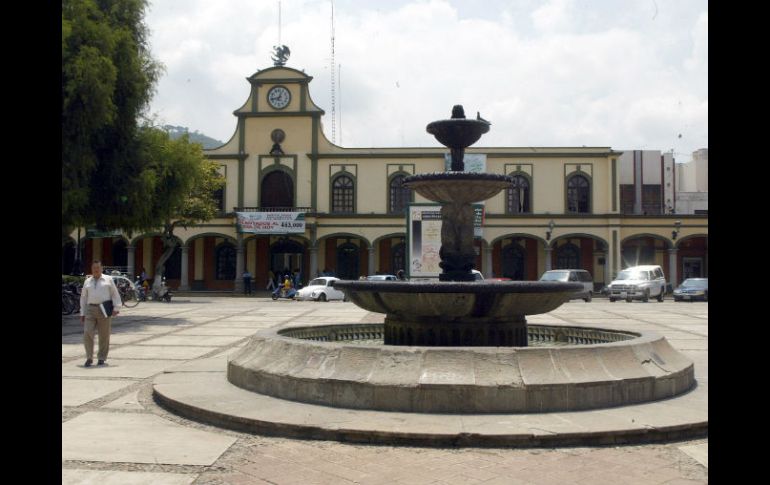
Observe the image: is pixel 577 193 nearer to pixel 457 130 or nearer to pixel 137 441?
pixel 457 130

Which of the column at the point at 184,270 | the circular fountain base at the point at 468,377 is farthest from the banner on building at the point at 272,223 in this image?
the circular fountain base at the point at 468,377

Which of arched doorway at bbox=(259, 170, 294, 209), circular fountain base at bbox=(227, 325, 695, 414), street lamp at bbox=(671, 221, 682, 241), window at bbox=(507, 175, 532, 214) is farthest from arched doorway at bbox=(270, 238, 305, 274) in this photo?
circular fountain base at bbox=(227, 325, 695, 414)

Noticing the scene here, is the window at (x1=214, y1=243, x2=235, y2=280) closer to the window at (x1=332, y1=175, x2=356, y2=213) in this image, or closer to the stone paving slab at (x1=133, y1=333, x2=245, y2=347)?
the window at (x1=332, y1=175, x2=356, y2=213)

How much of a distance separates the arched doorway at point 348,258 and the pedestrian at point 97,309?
27.8 meters

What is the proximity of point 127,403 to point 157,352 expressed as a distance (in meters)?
4.09

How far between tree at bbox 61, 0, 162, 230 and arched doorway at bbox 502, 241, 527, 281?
22.8 metres

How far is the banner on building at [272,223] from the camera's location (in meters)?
33.5

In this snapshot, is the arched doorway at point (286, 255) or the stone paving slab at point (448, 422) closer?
the stone paving slab at point (448, 422)

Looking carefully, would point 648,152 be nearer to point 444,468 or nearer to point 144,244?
point 144,244

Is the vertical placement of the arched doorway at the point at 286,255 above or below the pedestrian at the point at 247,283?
above

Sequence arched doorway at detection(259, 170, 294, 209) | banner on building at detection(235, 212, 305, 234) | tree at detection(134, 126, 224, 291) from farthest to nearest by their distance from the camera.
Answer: arched doorway at detection(259, 170, 294, 209)
banner on building at detection(235, 212, 305, 234)
tree at detection(134, 126, 224, 291)

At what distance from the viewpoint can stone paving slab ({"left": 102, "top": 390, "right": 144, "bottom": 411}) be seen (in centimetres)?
597

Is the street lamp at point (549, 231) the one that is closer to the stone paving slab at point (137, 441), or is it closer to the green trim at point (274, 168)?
the green trim at point (274, 168)
